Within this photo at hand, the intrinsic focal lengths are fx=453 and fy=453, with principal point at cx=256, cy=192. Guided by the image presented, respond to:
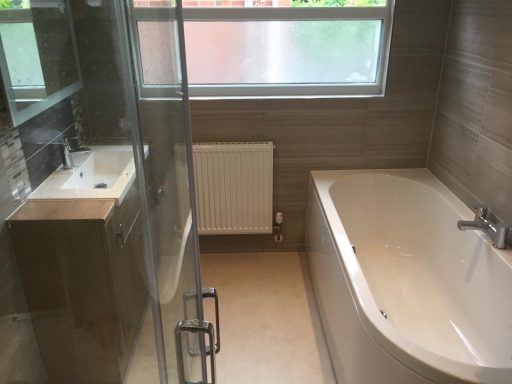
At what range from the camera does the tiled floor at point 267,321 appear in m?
2.06

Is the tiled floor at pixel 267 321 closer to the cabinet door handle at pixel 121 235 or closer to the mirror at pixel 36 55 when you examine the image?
the cabinet door handle at pixel 121 235

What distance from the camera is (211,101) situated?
2562mm

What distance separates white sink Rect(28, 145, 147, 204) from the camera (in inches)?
66.3

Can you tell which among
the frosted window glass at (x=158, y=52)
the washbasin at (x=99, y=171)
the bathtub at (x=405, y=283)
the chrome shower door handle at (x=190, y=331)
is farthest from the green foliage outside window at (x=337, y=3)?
the chrome shower door handle at (x=190, y=331)

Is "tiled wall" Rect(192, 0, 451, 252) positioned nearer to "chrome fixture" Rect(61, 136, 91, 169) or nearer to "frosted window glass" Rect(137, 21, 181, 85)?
"chrome fixture" Rect(61, 136, 91, 169)

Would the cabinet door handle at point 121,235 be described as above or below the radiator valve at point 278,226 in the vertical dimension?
above

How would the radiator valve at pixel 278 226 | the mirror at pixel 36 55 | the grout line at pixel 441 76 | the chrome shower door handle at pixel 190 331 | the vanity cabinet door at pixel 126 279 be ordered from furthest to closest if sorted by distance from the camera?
the radiator valve at pixel 278 226 < the grout line at pixel 441 76 < the mirror at pixel 36 55 < the vanity cabinet door at pixel 126 279 < the chrome shower door handle at pixel 190 331

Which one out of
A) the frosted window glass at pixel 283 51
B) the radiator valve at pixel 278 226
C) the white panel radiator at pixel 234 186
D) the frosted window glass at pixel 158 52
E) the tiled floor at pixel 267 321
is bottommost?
the tiled floor at pixel 267 321

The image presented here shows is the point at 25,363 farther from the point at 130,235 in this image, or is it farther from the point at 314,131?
the point at 314,131

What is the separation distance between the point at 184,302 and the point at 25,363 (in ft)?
2.36

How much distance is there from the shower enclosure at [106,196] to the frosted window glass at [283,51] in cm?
83

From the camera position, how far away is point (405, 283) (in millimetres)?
2379

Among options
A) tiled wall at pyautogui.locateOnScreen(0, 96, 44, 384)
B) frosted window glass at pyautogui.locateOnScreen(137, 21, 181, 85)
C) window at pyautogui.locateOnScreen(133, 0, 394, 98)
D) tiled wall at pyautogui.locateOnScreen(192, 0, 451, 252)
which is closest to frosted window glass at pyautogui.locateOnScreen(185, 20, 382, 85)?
window at pyautogui.locateOnScreen(133, 0, 394, 98)

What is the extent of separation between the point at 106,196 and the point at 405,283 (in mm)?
1576
